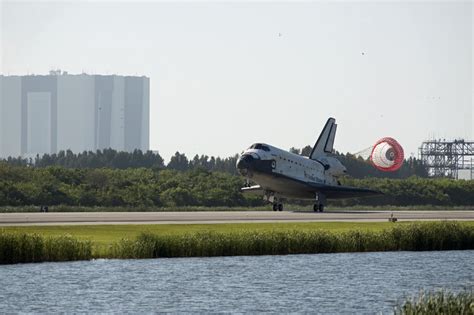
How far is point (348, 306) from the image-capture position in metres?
38.7

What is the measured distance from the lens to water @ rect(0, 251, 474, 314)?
38406 mm

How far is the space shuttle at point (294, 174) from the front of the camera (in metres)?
89.1

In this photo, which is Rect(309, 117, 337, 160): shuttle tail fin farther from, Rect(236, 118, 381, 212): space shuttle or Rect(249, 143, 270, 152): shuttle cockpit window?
Rect(249, 143, 270, 152): shuttle cockpit window

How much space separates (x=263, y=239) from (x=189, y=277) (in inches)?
382

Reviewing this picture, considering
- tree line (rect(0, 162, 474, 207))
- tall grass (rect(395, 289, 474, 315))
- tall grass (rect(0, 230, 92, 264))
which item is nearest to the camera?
tall grass (rect(395, 289, 474, 315))

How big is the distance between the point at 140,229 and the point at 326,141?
4254 cm

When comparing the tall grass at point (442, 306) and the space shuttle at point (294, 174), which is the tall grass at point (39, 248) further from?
the space shuttle at point (294, 174)

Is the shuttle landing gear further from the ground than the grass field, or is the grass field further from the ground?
the shuttle landing gear

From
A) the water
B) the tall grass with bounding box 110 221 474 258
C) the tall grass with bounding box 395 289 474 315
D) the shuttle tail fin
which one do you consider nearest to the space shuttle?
the shuttle tail fin

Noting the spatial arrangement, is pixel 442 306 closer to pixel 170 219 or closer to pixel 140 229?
pixel 140 229

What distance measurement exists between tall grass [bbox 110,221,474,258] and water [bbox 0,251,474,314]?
925 mm

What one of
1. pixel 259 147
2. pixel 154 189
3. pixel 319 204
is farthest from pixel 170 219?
pixel 154 189

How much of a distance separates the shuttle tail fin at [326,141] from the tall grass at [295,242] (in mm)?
37936

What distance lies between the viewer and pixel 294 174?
9300 centimetres
